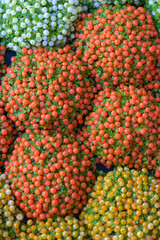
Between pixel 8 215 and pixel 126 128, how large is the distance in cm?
79

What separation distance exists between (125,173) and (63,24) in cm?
93

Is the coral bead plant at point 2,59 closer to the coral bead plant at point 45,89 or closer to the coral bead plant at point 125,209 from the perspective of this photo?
the coral bead plant at point 45,89

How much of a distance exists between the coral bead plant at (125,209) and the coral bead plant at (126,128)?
0.10 m

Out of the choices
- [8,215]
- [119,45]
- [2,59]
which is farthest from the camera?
[2,59]

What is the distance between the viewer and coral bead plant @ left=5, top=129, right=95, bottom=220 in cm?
184

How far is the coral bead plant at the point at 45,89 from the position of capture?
1885 millimetres

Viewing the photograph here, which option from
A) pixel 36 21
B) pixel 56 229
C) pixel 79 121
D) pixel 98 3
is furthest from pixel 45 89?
pixel 56 229

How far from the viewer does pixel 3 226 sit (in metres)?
1.81

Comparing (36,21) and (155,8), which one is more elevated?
(155,8)

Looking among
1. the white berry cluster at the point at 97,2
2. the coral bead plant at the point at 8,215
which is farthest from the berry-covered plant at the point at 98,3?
the coral bead plant at the point at 8,215

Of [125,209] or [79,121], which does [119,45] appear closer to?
[79,121]

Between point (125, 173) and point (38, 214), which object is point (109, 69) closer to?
point (125, 173)

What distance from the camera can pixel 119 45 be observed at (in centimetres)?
194

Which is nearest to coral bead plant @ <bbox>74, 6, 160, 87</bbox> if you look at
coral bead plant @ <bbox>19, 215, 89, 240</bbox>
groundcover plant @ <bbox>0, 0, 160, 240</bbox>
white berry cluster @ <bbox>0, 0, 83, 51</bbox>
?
groundcover plant @ <bbox>0, 0, 160, 240</bbox>
